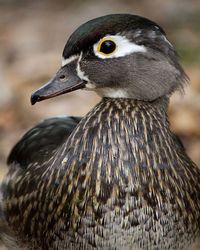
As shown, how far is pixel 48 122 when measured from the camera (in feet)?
16.9

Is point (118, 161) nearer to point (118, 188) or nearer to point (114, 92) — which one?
point (118, 188)

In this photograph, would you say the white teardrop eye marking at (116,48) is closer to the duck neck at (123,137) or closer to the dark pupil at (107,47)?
the dark pupil at (107,47)

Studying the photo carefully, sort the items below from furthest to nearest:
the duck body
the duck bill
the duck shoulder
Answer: the duck shoulder, the duck bill, the duck body

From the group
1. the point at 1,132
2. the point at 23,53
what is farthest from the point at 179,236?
the point at 23,53

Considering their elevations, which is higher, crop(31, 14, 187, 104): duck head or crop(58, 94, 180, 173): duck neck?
crop(31, 14, 187, 104): duck head

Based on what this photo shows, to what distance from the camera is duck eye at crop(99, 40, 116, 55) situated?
13.5 ft

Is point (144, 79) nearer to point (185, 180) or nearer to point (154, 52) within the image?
point (154, 52)

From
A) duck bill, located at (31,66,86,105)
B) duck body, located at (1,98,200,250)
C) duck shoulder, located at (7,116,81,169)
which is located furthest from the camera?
duck shoulder, located at (7,116,81,169)

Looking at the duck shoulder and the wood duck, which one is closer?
the wood duck

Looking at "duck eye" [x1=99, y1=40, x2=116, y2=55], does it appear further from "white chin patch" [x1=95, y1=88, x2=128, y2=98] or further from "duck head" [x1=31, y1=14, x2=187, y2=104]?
"white chin patch" [x1=95, y1=88, x2=128, y2=98]

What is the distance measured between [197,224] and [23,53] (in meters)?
3.89

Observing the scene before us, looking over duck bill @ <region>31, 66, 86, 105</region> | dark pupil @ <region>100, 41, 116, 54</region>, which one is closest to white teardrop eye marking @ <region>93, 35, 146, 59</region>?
dark pupil @ <region>100, 41, 116, 54</region>

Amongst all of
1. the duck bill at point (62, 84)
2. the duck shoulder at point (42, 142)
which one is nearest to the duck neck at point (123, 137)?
the duck bill at point (62, 84)

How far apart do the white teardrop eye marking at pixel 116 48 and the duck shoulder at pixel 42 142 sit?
2.11 ft
